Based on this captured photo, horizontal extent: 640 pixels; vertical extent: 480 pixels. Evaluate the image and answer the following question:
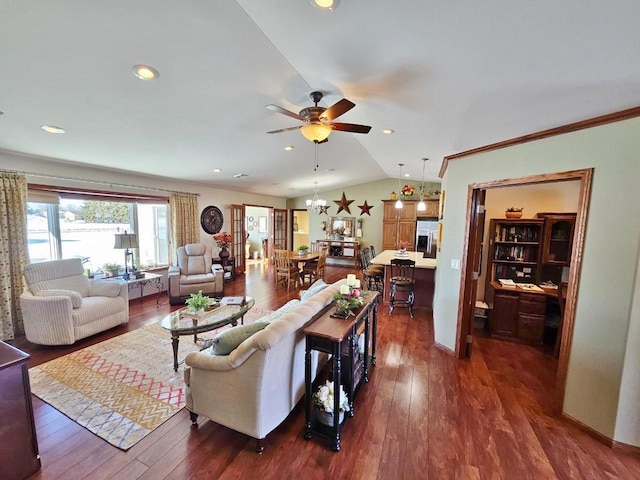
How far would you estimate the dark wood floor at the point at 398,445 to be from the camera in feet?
5.61

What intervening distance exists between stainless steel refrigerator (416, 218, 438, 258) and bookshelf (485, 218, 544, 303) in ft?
11.5

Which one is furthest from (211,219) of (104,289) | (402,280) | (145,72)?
(145,72)

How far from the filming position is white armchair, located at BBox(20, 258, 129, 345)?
310cm

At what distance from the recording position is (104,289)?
151 inches

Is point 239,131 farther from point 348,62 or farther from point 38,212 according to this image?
point 38,212

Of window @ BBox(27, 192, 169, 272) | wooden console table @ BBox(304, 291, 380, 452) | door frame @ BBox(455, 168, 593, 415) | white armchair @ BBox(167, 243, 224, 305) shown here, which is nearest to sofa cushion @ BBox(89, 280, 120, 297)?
window @ BBox(27, 192, 169, 272)

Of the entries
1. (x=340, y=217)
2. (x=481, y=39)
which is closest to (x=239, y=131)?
(x=481, y=39)

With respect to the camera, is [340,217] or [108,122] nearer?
[108,122]

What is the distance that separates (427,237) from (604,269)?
18.9 ft

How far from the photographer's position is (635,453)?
1878 millimetres

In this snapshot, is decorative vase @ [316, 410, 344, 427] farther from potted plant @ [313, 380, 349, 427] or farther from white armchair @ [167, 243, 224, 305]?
white armchair @ [167, 243, 224, 305]

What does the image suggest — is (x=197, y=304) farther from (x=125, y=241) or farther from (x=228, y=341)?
(x=125, y=241)

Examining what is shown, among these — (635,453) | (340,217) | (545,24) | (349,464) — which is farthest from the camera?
(340,217)

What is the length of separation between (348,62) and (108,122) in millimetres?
2577
